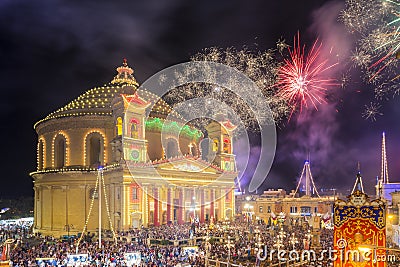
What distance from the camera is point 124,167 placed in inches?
1656

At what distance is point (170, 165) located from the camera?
154ft

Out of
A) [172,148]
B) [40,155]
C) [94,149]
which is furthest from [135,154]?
[40,155]

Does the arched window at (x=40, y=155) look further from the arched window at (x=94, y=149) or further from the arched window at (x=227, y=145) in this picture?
the arched window at (x=227, y=145)

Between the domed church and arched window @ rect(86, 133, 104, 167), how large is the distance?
11cm

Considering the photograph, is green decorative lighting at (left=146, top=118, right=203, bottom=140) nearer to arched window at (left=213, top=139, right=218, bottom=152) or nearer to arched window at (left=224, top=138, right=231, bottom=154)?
arched window at (left=213, top=139, right=218, bottom=152)

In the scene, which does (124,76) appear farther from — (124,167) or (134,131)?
(124,167)

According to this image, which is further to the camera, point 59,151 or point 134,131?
point 59,151

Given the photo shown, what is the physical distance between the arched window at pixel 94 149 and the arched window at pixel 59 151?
3388 millimetres

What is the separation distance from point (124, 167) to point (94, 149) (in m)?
10.3

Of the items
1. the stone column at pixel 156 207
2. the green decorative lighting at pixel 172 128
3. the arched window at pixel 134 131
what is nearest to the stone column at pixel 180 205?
the stone column at pixel 156 207

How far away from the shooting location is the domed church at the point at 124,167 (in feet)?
143

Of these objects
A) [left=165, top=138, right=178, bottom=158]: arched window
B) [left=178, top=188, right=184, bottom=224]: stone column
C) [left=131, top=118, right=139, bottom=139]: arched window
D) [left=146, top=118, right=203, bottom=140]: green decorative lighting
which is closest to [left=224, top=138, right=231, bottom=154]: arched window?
[left=146, top=118, right=203, bottom=140]: green decorative lighting

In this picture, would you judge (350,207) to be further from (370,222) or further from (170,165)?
(170,165)

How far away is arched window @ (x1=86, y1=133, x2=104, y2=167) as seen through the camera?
4944 centimetres
